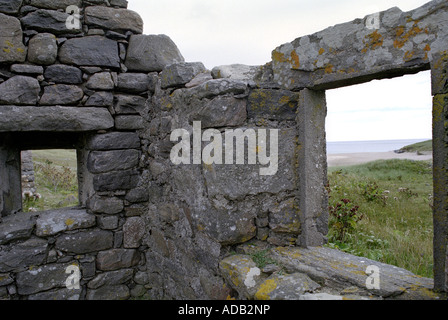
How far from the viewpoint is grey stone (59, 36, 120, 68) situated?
2.80 m

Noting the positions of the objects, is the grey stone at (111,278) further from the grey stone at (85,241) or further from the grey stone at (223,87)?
the grey stone at (223,87)

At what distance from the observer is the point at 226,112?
6.51 feet

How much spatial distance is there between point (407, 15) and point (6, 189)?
11.5ft

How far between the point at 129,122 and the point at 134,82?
1.31ft

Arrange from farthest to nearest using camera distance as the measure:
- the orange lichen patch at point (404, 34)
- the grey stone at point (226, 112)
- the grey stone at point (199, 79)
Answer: the grey stone at point (199, 79) < the grey stone at point (226, 112) < the orange lichen patch at point (404, 34)

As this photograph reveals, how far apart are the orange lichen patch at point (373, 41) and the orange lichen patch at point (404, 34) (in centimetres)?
7

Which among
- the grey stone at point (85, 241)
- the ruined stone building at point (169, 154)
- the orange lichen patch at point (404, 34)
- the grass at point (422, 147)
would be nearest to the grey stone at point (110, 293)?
the ruined stone building at point (169, 154)

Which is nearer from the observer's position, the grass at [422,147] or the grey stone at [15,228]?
the grey stone at [15,228]

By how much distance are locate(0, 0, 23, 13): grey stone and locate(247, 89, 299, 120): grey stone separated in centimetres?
223

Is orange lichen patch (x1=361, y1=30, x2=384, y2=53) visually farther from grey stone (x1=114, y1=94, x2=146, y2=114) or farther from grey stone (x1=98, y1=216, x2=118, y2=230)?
grey stone (x1=98, y1=216, x2=118, y2=230)

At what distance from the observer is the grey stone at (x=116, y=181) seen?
9.73ft

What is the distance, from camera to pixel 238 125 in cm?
199

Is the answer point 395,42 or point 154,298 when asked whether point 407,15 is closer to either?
point 395,42
